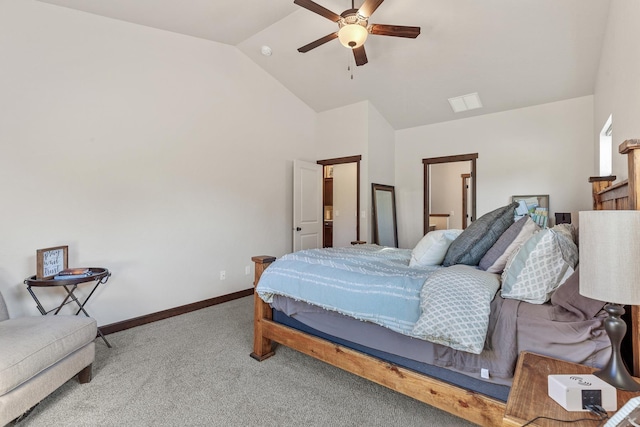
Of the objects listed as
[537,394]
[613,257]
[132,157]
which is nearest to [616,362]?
[537,394]

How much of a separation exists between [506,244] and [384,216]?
3132 millimetres

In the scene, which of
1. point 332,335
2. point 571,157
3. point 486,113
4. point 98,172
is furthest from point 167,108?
point 571,157

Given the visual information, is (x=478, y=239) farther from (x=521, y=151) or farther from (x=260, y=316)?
(x=521, y=151)

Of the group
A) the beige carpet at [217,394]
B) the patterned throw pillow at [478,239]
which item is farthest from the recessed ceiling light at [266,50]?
the beige carpet at [217,394]

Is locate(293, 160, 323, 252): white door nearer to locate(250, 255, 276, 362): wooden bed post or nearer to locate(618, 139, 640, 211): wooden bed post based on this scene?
locate(250, 255, 276, 362): wooden bed post

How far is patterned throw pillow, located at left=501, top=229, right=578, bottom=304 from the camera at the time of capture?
1477 mm

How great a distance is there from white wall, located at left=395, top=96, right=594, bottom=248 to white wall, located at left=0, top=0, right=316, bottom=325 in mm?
2520

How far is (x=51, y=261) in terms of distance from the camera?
8.50 ft

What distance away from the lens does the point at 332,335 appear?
2082 millimetres

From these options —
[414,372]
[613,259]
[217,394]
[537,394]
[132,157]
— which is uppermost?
[132,157]

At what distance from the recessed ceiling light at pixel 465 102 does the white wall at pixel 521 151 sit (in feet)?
0.95

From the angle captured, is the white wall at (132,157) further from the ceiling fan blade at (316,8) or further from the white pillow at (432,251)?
the white pillow at (432,251)

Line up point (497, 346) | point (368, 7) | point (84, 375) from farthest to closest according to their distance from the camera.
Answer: point (368, 7) → point (84, 375) → point (497, 346)

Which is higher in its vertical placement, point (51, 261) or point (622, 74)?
point (622, 74)
